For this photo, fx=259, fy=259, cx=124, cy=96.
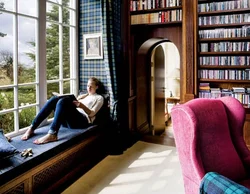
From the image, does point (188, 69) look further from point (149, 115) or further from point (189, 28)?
point (149, 115)

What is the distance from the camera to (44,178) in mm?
2336

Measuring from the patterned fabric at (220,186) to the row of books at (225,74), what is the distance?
2929 mm

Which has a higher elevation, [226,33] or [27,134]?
[226,33]

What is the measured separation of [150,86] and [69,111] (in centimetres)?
226

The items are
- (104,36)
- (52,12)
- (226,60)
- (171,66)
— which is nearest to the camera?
(52,12)

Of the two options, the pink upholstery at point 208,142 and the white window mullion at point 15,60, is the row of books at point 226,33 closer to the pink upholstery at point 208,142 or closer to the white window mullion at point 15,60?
the pink upholstery at point 208,142

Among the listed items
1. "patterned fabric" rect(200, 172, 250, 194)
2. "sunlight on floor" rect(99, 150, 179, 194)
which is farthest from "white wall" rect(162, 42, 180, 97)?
"patterned fabric" rect(200, 172, 250, 194)

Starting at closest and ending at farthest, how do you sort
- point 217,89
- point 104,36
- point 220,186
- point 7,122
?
point 220,186 < point 7,122 < point 104,36 < point 217,89

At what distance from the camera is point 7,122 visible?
2.75 meters

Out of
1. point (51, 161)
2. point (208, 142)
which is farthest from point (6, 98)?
point (208, 142)

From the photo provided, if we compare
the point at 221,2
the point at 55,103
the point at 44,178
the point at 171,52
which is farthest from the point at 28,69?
the point at 171,52

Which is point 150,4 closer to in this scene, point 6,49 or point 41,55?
point 41,55

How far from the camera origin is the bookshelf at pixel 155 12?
12.6ft

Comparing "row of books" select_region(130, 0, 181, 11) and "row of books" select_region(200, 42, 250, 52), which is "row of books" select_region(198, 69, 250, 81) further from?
"row of books" select_region(130, 0, 181, 11)
